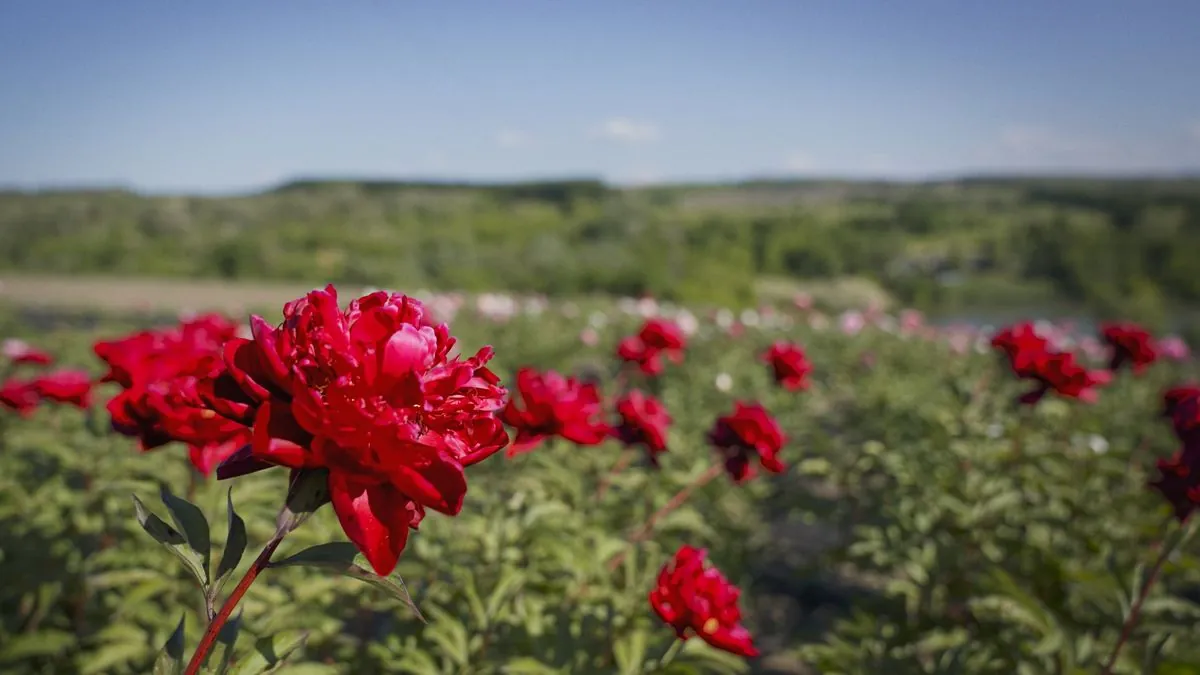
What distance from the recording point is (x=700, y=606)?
1.41m

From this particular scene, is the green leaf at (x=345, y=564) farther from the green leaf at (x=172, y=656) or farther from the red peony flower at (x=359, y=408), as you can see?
the green leaf at (x=172, y=656)

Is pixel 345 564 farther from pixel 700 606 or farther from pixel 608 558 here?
pixel 608 558

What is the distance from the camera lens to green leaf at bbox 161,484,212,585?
87 centimetres

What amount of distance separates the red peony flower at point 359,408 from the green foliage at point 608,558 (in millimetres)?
89

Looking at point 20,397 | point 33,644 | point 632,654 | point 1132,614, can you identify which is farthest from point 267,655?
point 1132,614

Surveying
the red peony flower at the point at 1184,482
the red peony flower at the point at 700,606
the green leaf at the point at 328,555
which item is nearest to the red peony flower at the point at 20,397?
the green leaf at the point at 328,555

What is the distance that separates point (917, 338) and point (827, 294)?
19.6 meters

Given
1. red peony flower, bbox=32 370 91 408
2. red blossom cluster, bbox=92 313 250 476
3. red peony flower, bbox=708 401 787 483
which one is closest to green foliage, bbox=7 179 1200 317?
red peony flower, bbox=708 401 787 483

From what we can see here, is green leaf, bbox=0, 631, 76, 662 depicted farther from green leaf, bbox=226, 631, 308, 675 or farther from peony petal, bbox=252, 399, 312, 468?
peony petal, bbox=252, 399, 312, 468

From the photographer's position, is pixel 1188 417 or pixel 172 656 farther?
pixel 1188 417

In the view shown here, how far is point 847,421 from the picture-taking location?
4.61 m

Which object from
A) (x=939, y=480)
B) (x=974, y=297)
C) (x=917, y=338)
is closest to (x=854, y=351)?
(x=917, y=338)

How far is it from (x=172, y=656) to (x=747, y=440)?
60.7 inches

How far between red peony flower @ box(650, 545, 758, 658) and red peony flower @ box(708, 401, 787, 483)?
57 centimetres
